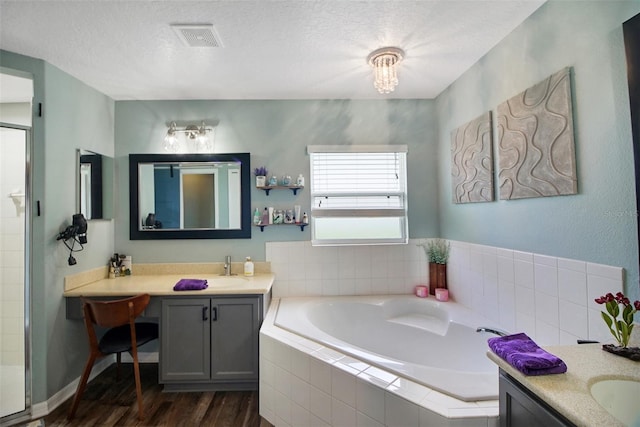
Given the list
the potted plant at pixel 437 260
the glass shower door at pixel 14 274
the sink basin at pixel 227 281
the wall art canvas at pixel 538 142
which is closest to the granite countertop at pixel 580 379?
the wall art canvas at pixel 538 142

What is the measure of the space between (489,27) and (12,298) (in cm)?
385

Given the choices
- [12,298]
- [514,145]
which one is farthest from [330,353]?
[12,298]

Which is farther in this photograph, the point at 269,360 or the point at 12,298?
the point at 12,298

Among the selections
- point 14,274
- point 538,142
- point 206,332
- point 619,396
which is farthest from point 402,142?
point 14,274

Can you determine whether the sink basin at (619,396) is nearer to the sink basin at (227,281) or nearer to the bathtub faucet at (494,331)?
the bathtub faucet at (494,331)

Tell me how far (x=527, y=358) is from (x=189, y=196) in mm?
2726

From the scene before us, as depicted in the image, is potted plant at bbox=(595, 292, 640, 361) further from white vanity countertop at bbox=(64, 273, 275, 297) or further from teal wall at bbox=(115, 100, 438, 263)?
white vanity countertop at bbox=(64, 273, 275, 297)

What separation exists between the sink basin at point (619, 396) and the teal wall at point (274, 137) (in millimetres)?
1937

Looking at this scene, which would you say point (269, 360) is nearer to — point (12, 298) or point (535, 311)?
point (535, 311)

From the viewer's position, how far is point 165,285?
2.32 meters

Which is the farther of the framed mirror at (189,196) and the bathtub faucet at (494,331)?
the framed mirror at (189,196)

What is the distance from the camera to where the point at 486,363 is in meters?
1.95

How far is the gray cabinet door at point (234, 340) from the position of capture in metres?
2.16

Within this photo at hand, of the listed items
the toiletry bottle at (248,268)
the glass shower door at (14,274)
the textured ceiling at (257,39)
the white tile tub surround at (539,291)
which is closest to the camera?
the white tile tub surround at (539,291)
